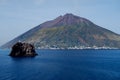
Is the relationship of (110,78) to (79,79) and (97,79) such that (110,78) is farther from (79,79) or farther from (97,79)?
(79,79)

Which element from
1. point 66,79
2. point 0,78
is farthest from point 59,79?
point 0,78

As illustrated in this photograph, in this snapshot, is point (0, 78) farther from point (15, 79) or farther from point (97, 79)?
point (97, 79)

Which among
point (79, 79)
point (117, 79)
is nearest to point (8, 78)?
point (79, 79)

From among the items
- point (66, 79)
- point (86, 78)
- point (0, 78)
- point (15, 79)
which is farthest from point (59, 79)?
point (0, 78)

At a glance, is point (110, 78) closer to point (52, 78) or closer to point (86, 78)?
point (86, 78)

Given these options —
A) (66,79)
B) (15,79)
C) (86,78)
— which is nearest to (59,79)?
(66,79)

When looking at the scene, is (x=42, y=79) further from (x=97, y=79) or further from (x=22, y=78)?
(x=97, y=79)
